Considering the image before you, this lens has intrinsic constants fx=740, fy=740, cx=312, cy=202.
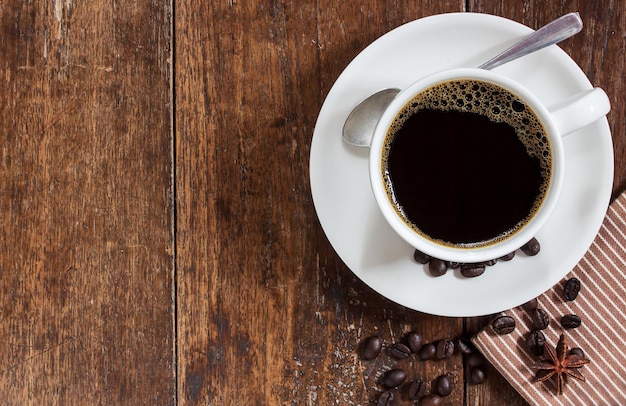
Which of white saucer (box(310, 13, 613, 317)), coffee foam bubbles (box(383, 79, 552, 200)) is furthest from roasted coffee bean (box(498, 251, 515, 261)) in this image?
coffee foam bubbles (box(383, 79, 552, 200))

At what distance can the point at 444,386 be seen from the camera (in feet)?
4.36

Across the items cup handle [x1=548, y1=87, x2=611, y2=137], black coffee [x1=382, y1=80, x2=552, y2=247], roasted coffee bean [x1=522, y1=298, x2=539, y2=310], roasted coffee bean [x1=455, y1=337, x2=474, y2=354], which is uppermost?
cup handle [x1=548, y1=87, x2=611, y2=137]

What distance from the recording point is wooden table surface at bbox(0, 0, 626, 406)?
4.37 ft

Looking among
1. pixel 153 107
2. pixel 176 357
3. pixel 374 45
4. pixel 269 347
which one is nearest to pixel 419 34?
pixel 374 45

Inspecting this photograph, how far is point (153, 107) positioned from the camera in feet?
4.43

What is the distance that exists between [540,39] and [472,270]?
37 cm

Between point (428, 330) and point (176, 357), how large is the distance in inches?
18.4

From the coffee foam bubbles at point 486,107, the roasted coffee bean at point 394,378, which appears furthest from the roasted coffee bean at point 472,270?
the roasted coffee bean at point 394,378

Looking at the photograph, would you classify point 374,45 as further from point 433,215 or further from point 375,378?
point 375,378

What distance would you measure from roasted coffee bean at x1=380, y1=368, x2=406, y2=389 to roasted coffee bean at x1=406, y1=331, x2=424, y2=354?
5 cm

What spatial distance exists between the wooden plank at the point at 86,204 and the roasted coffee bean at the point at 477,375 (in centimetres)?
55

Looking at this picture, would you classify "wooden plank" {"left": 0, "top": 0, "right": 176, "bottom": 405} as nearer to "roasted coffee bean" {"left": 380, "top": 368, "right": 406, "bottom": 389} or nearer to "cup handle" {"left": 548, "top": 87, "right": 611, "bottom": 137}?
"roasted coffee bean" {"left": 380, "top": 368, "right": 406, "bottom": 389}

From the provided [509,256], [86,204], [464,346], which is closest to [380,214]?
[509,256]

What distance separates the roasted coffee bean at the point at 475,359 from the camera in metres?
1.33
